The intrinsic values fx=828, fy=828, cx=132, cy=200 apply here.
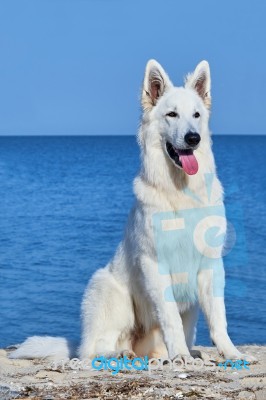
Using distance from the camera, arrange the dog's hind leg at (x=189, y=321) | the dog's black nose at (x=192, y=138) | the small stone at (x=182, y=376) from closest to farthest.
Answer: the small stone at (x=182, y=376) → the dog's black nose at (x=192, y=138) → the dog's hind leg at (x=189, y=321)

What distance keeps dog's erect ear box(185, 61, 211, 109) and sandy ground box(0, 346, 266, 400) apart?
6.53ft

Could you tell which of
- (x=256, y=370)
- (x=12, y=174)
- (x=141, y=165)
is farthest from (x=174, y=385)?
(x=12, y=174)

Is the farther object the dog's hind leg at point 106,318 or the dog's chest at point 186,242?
the dog's hind leg at point 106,318

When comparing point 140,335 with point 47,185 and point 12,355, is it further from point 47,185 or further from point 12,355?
point 47,185

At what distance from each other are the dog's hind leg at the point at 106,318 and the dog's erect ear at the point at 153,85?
1447 mm

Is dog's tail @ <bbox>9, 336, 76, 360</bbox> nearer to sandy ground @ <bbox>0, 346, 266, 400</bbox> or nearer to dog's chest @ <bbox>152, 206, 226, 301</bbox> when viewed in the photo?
sandy ground @ <bbox>0, 346, 266, 400</bbox>

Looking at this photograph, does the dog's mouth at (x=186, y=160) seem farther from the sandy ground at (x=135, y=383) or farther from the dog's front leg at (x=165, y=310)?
the sandy ground at (x=135, y=383)

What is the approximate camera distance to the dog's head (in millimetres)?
6027

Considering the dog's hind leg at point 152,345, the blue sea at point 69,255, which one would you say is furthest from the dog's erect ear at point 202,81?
the blue sea at point 69,255

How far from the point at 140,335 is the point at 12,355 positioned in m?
1.08

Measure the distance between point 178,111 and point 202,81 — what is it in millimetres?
419

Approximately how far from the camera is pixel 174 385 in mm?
5176

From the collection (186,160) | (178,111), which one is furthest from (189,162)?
(178,111)

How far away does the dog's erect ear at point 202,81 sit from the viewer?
6344 mm
